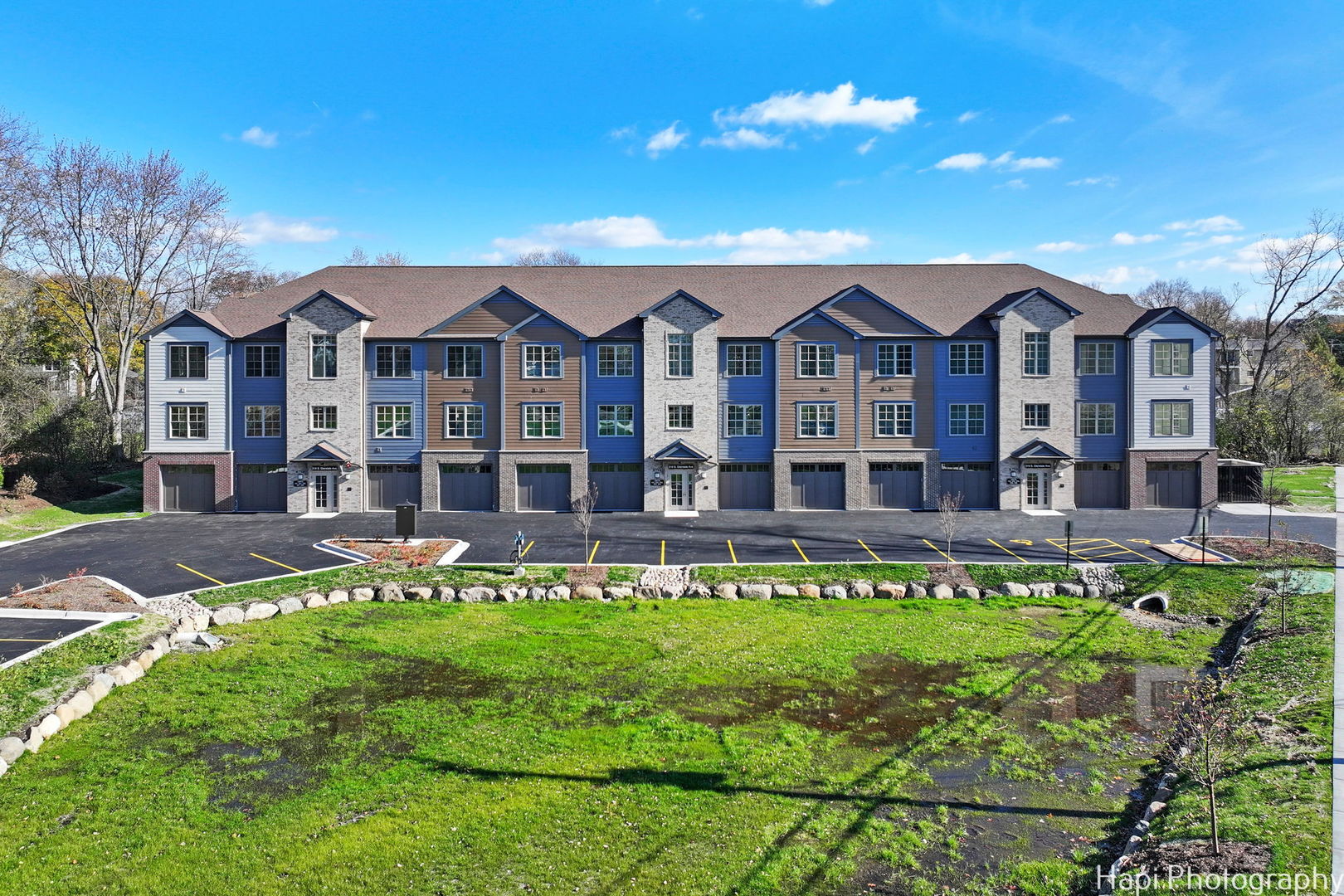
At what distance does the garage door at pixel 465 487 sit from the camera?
3350 cm

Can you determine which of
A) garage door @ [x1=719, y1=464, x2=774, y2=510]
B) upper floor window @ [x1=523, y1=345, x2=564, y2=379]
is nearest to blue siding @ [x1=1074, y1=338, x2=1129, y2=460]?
garage door @ [x1=719, y1=464, x2=774, y2=510]

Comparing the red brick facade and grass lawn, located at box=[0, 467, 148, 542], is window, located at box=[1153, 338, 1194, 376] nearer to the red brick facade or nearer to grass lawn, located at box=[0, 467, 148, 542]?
the red brick facade

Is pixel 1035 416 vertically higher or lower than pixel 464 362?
lower

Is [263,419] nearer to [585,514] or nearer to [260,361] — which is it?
[260,361]

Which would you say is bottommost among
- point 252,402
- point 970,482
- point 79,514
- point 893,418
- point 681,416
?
point 79,514

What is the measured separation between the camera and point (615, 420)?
110ft

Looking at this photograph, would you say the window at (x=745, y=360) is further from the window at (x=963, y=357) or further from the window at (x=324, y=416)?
the window at (x=324, y=416)

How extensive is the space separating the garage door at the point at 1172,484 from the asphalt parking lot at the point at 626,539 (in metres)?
1.30

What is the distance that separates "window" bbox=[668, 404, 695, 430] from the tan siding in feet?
13.6

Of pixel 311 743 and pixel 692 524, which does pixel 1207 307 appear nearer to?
pixel 692 524

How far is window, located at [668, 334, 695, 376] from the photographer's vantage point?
3347cm

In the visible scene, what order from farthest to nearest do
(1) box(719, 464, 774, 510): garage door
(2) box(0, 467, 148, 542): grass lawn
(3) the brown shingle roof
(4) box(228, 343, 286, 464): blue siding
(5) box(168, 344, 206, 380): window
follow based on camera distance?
(3) the brown shingle roof → (1) box(719, 464, 774, 510): garage door → (4) box(228, 343, 286, 464): blue siding → (5) box(168, 344, 206, 380): window → (2) box(0, 467, 148, 542): grass lawn

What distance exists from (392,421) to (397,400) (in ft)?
3.23

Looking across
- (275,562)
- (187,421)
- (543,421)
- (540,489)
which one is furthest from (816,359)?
(187,421)
